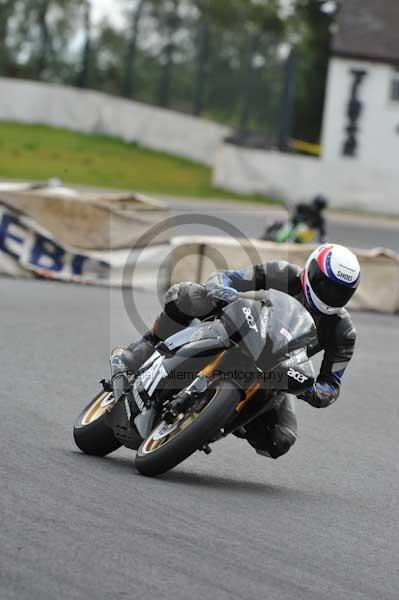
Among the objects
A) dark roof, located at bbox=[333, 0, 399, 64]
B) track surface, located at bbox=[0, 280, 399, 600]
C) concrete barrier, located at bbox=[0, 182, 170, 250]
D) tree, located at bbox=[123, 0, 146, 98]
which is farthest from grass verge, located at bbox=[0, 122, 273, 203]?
track surface, located at bbox=[0, 280, 399, 600]

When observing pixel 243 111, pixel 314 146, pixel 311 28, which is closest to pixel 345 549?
pixel 243 111

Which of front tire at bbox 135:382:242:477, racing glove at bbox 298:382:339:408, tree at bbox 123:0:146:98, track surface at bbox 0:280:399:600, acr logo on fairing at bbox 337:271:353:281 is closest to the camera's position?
track surface at bbox 0:280:399:600

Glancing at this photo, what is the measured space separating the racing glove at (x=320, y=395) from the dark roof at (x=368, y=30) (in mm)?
34169

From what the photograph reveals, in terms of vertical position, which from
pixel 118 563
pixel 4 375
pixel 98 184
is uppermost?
pixel 118 563

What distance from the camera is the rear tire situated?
6.32 m

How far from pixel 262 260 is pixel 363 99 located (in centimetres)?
2613

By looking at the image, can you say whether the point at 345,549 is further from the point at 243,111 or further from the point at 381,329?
the point at 243,111

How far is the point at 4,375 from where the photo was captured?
8.69 m

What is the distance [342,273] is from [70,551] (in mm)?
2196

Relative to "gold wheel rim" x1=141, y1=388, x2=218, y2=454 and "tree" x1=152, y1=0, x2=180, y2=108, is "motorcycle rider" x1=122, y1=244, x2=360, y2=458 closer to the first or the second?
"gold wheel rim" x1=141, y1=388, x2=218, y2=454

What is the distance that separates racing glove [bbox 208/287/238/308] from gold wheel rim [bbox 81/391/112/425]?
0.90m

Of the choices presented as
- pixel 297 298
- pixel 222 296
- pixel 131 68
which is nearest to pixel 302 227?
pixel 297 298

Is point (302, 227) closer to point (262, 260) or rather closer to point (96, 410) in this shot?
point (262, 260)

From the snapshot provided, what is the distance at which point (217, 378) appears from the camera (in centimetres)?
575
